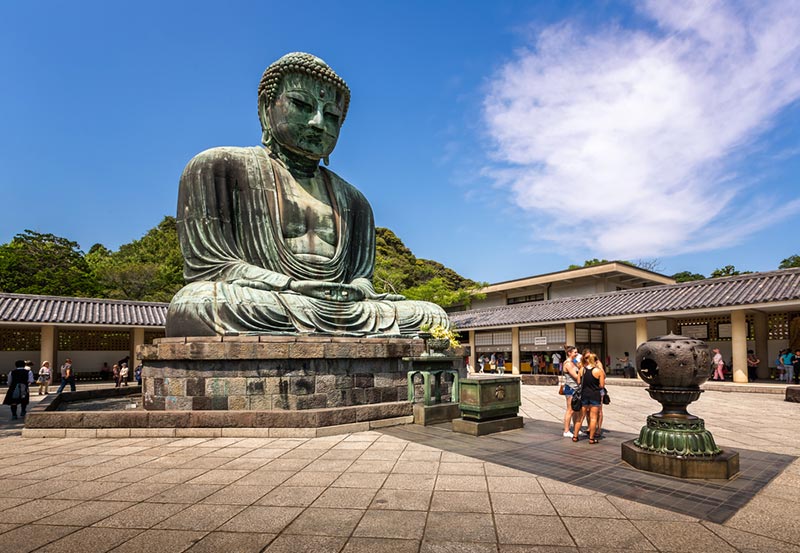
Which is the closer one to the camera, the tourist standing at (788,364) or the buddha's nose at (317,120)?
the buddha's nose at (317,120)

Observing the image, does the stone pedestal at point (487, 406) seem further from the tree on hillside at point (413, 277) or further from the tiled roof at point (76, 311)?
the tiled roof at point (76, 311)

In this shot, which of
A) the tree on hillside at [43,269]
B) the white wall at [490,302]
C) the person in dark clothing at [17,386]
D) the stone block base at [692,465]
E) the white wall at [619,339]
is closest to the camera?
the stone block base at [692,465]

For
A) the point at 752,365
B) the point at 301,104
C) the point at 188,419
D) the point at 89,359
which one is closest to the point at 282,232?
the point at 301,104

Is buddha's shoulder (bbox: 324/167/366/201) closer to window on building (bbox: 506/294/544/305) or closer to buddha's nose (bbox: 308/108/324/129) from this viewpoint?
buddha's nose (bbox: 308/108/324/129)

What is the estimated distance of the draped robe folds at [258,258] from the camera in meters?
7.81

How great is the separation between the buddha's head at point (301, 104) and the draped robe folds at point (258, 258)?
22.9 inches

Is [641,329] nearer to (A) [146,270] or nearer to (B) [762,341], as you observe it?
(B) [762,341]

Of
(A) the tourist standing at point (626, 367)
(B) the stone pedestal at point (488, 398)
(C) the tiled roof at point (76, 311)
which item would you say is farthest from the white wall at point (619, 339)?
(C) the tiled roof at point (76, 311)

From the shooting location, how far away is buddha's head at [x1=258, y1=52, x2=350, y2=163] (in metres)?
9.16

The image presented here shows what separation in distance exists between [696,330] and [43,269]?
32900mm

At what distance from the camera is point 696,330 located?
19.5m

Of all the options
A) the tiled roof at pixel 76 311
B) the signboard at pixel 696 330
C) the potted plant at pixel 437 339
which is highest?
the tiled roof at pixel 76 311

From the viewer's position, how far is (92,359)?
21000 millimetres

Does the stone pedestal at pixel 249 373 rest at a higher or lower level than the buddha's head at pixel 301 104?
lower
